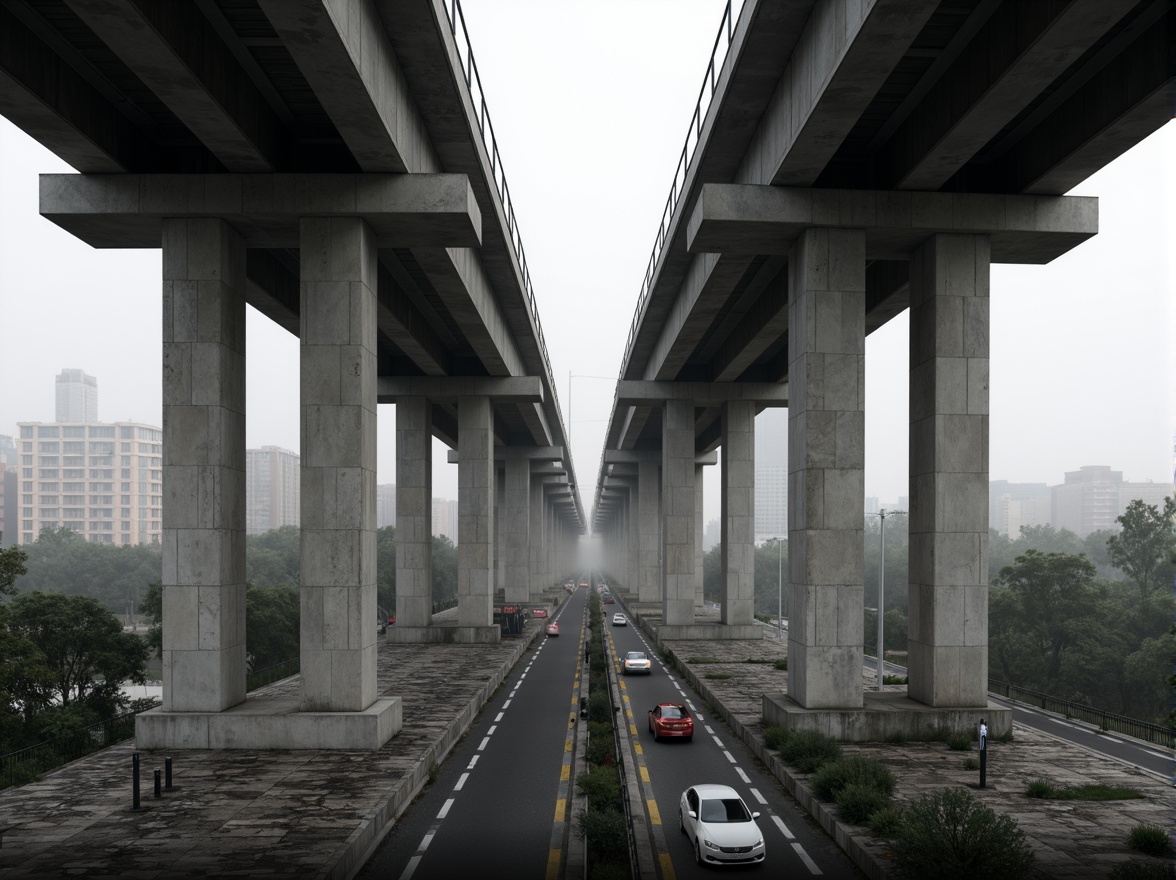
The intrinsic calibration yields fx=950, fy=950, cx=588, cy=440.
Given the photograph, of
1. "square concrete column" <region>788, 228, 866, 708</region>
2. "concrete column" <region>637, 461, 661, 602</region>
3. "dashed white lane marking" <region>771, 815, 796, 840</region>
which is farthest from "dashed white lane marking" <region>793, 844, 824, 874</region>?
"concrete column" <region>637, 461, 661, 602</region>

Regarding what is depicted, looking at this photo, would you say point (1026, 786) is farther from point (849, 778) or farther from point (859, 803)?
point (859, 803)

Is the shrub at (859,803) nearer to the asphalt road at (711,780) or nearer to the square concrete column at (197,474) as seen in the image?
the asphalt road at (711,780)

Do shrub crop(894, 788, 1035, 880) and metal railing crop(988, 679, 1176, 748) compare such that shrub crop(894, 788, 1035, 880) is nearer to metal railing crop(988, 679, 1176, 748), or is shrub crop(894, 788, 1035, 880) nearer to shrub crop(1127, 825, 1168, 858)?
shrub crop(1127, 825, 1168, 858)

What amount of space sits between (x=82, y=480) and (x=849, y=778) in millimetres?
204246

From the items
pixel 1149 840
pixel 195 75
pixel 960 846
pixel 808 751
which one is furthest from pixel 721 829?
pixel 195 75

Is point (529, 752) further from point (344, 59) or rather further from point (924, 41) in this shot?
point (924, 41)

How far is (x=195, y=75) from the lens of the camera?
18.9 m

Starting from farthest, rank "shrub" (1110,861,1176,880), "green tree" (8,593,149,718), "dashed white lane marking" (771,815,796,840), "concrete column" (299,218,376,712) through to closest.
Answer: "green tree" (8,593,149,718) < "concrete column" (299,218,376,712) < "dashed white lane marking" (771,815,796,840) < "shrub" (1110,861,1176,880)

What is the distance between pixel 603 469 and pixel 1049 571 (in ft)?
169

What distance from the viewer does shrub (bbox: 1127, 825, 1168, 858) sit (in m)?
15.4

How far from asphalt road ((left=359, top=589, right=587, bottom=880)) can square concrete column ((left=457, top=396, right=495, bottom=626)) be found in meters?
19.1

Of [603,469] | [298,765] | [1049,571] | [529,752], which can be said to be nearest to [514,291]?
[529,752]

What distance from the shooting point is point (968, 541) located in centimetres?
2534

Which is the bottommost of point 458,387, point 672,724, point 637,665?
point 637,665
